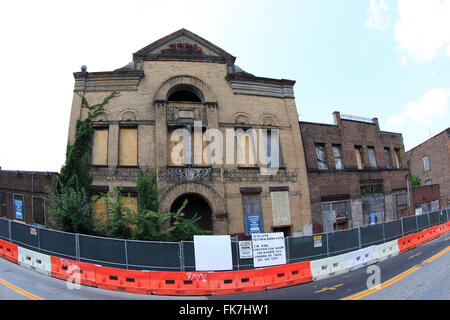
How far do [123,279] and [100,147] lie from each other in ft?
27.1

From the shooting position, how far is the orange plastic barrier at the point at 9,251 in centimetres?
1123

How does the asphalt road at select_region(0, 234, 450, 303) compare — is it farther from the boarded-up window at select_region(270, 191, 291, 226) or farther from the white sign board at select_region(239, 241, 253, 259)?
the boarded-up window at select_region(270, 191, 291, 226)

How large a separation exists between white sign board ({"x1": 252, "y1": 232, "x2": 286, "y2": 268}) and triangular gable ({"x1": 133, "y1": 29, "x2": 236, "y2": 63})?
1183 centimetres

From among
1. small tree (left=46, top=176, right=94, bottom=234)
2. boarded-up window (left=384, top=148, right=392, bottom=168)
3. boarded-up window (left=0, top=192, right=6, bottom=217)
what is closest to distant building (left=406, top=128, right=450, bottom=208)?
boarded-up window (left=384, top=148, right=392, bottom=168)

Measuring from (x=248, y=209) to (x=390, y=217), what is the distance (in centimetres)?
1370

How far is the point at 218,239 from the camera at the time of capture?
10703 millimetres

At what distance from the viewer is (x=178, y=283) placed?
947 cm

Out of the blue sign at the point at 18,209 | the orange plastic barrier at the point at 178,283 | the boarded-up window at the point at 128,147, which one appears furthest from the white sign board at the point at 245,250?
the blue sign at the point at 18,209

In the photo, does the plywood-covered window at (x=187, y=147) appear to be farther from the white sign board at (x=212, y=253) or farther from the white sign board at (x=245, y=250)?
the white sign board at (x=245, y=250)

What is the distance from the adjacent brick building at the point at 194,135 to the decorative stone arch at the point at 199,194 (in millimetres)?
54

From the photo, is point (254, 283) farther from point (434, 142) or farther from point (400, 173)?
point (434, 142)

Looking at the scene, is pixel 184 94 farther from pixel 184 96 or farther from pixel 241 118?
pixel 241 118

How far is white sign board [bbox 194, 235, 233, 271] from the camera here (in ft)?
34.0
